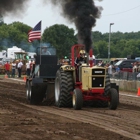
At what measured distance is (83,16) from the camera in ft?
55.4

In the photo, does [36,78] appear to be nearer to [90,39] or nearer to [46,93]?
[46,93]

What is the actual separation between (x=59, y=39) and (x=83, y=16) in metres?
61.4

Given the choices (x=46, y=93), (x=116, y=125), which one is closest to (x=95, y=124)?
(x=116, y=125)

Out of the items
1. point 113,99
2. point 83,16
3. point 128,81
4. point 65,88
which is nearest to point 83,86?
point 65,88

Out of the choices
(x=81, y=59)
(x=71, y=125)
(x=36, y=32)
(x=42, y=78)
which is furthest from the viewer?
(x=36, y=32)

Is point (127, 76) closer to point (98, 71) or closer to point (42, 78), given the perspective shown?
point (42, 78)

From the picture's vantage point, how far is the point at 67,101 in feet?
52.5

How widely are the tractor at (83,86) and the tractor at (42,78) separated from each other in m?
1.48

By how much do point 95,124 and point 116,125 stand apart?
0.55m

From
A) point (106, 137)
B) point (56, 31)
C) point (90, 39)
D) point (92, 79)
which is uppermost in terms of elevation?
point (56, 31)

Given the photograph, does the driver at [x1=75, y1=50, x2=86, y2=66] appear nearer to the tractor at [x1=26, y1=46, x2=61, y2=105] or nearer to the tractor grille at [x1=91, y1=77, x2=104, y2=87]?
the tractor grille at [x1=91, y1=77, x2=104, y2=87]

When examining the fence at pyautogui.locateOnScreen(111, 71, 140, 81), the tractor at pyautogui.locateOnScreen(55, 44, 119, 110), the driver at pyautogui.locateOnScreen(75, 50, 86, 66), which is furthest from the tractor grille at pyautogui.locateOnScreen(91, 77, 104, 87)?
the fence at pyautogui.locateOnScreen(111, 71, 140, 81)

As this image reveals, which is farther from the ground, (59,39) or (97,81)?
(59,39)

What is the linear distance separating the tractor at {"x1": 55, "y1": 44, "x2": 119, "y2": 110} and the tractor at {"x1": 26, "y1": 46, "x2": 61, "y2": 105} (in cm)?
148
